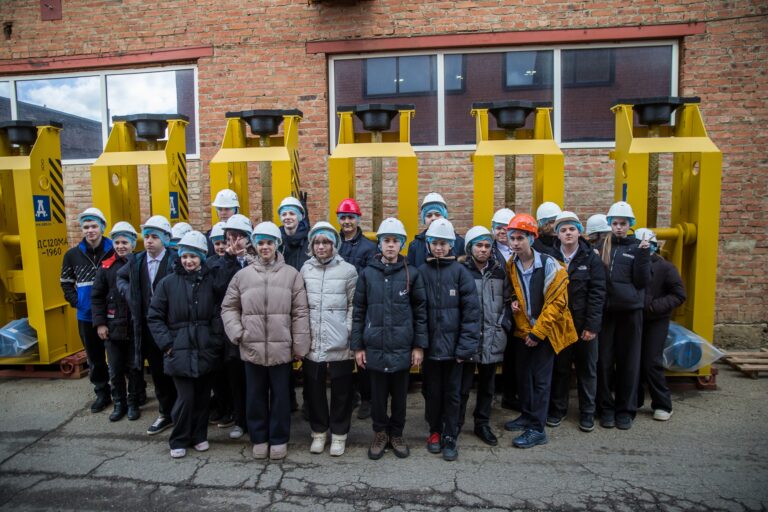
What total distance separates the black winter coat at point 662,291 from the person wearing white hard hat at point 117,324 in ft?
14.3

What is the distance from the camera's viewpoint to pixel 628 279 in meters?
4.25

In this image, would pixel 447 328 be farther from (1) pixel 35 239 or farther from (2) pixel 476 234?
(1) pixel 35 239

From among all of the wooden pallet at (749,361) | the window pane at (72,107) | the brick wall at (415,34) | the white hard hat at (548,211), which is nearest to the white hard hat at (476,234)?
the white hard hat at (548,211)

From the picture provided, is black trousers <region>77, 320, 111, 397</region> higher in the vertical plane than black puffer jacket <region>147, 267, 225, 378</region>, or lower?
lower

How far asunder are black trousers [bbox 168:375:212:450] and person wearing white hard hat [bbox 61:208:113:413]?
1.32 m

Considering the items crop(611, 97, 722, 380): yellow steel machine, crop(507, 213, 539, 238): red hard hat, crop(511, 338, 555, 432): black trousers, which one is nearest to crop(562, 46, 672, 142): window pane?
crop(611, 97, 722, 380): yellow steel machine

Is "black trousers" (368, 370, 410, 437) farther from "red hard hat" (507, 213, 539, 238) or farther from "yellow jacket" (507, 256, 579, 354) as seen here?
"red hard hat" (507, 213, 539, 238)

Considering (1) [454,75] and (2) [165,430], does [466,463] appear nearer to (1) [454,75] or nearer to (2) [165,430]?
(2) [165,430]

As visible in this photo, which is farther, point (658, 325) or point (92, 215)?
point (92, 215)

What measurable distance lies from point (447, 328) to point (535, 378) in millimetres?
889

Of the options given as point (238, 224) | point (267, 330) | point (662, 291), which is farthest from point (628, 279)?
point (238, 224)

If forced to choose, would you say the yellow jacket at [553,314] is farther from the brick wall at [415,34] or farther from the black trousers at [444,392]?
the brick wall at [415,34]

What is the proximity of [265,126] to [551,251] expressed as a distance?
301 cm

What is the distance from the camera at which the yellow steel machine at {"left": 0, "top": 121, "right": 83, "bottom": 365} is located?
538cm
